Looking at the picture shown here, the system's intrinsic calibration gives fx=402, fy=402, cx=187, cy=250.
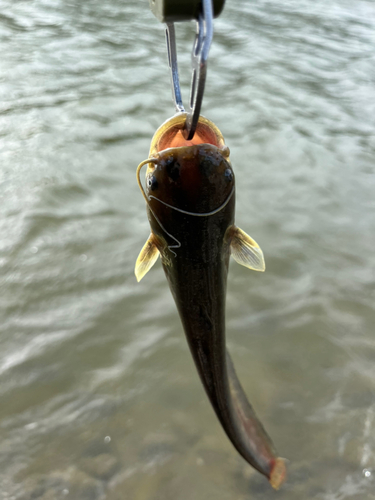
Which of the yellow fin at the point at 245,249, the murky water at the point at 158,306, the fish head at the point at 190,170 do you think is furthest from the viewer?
the murky water at the point at 158,306

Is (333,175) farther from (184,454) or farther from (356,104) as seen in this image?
(184,454)

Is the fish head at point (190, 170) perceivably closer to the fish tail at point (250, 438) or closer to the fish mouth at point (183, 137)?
the fish mouth at point (183, 137)

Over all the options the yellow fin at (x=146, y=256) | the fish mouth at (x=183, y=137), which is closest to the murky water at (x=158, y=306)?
the yellow fin at (x=146, y=256)

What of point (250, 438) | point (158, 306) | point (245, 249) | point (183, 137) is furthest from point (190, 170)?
point (158, 306)

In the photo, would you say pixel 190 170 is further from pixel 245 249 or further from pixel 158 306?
pixel 158 306

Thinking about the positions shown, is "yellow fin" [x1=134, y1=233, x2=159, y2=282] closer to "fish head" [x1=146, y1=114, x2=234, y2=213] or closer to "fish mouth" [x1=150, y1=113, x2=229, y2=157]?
"fish head" [x1=146, y1=114, x2=234, y2=213]

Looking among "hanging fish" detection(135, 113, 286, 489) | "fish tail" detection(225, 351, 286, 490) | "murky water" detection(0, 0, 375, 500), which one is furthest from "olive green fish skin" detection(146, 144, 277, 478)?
"murky water" detection(0, 0, 375, 500)

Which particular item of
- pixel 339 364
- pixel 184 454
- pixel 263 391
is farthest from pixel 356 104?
pixel 184 454

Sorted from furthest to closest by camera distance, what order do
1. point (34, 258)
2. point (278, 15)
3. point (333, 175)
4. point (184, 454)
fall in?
point (278, 15)
point (333, 175)
point (34, 258)
point (184, 454)
